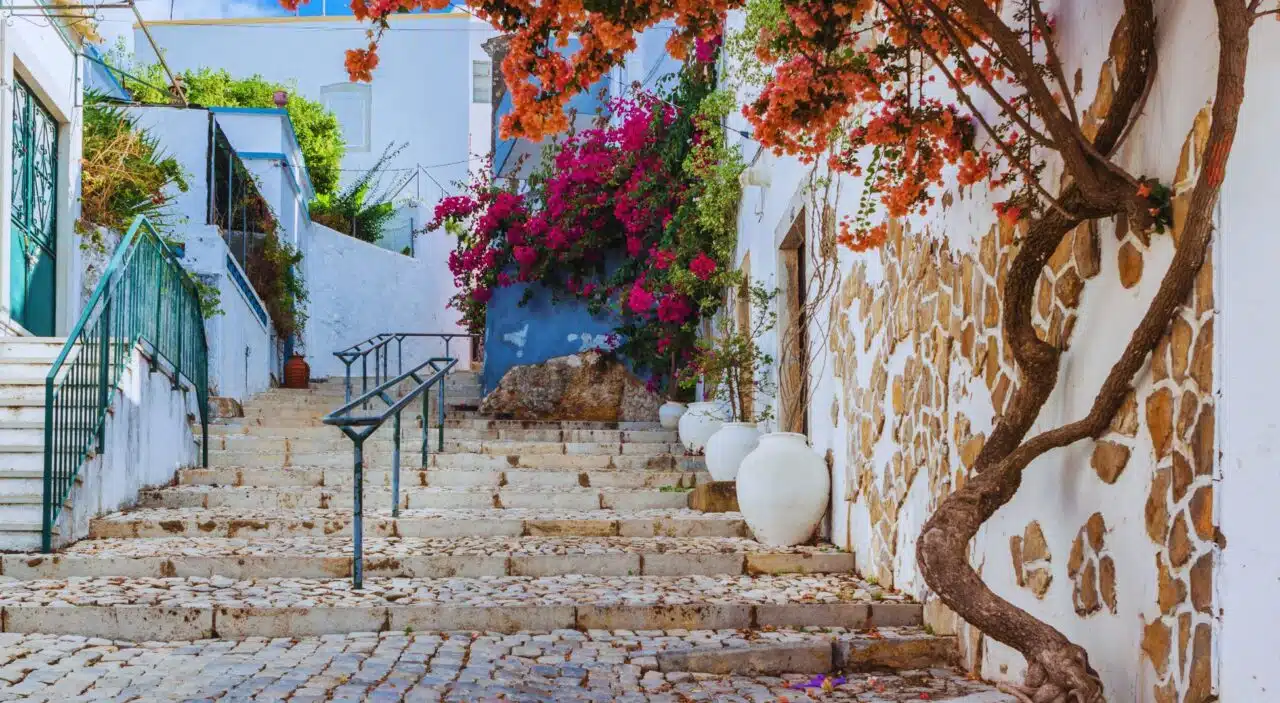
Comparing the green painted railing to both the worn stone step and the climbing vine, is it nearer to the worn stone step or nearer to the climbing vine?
the worn stone step

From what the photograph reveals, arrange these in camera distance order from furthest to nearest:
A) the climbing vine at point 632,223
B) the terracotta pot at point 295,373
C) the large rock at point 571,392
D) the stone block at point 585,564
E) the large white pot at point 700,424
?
1. the terracotta pot at point 295,373
2. the large rock at point 571,392
3. the climbing vine at point 632,223
4. the large white pot at point 700,424
5. the stone block at point 585,564

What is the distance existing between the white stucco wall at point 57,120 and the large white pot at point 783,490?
5.74 m

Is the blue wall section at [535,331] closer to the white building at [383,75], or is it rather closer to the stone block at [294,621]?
the stone block at [294,621]

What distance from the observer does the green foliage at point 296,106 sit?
65.0ft

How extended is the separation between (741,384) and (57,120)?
20.3 feet

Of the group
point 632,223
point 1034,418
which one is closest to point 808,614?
point 1034,418

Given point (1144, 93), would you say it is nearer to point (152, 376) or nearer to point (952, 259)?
point (952, 259)

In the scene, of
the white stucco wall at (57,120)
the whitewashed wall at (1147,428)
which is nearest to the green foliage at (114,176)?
the white stucco wall at (57,120)

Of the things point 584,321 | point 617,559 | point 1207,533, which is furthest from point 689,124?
point 1207,533

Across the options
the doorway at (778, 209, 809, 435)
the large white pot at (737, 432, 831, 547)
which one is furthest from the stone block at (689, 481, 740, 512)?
the large white pot at (737, 432, 831, 547)

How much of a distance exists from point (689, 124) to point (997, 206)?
339 inches

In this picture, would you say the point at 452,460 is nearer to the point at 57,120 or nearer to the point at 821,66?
the point at 57,120

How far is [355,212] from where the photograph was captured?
20.6 m

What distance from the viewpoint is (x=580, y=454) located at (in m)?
9.30
